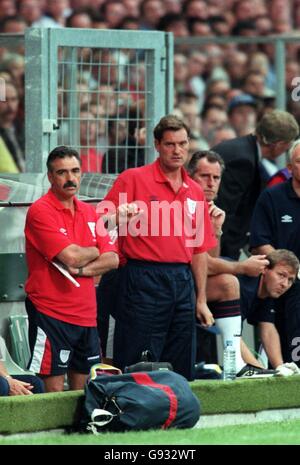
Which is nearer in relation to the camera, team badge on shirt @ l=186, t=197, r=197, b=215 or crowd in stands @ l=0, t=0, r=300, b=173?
team badge on shirt @ l=186, t=197, r=197, b=215

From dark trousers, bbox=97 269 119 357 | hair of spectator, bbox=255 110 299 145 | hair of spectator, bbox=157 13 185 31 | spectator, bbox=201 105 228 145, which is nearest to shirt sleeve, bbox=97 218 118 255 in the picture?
dark trousers, bbox=97 269 119 357

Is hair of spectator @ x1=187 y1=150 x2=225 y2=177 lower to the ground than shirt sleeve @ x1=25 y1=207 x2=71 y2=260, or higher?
higher

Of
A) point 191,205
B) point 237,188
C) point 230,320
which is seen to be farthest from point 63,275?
point 237,188

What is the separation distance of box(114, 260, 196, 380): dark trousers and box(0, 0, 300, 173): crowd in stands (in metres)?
1.70

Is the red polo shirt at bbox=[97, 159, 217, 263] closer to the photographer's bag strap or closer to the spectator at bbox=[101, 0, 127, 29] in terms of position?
the photographer's bag strap

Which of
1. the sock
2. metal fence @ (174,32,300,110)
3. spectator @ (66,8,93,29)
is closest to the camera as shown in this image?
the sock

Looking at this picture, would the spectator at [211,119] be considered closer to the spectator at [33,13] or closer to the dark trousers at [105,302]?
the spectator at [33,13]

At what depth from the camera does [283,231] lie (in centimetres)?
1145

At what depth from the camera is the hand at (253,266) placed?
36.4 ft

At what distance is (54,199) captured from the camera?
10.2 meters

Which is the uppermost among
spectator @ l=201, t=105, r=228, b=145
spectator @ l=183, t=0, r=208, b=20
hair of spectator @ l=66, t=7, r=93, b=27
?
spectator @ l=183, t=0, r=208, b=20

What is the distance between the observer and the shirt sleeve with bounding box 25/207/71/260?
395 inches

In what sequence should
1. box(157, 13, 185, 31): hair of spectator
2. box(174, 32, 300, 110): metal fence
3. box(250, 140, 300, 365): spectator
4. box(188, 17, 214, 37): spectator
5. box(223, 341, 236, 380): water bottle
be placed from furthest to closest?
box(188, 17, 214, 37): spectator < box(157, 13, 185, 31): hair of spectator < box(174, 32, 300, 110): metal fence < box(250, 140, 300, 365): spectator < box(223, 341, 236, 380): water bottle
